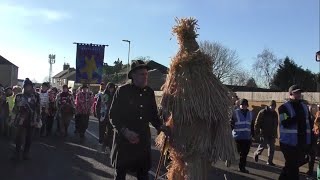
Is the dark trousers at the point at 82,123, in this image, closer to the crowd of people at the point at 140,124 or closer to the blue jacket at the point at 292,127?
the crowd of people at the point at 140,124

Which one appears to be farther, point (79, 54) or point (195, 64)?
point (79, 54)

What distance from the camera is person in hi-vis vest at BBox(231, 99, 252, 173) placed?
11867 mm

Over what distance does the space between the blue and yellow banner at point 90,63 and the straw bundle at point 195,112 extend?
2097cm

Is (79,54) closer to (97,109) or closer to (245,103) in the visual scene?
(97,109)

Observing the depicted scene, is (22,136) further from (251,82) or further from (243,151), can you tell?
(251,82)

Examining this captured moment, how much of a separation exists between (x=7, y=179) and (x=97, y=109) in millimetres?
5029

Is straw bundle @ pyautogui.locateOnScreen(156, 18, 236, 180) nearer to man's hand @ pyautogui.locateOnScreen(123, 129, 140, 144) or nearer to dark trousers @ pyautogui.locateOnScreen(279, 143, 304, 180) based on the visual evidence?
man's hand @ pyautogui.locateOnScreen(123, 129, 140, 144)

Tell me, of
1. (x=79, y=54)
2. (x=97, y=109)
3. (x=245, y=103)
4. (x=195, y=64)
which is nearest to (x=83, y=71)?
(x=79, y=54)

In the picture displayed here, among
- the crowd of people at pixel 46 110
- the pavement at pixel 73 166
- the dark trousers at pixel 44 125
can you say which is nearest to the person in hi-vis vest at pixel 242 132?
the pavement at pixel 73 166

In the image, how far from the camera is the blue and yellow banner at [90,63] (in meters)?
27.3

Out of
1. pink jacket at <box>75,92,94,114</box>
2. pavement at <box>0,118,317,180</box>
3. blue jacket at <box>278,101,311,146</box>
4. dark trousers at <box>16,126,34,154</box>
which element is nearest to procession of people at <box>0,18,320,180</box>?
blue jacket at <box>278,101,311,146</box>

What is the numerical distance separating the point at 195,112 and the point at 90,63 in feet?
70.7

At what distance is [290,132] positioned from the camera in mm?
8617

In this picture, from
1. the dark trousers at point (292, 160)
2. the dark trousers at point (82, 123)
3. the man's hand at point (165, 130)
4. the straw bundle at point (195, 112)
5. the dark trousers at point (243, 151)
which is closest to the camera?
the man's hand at point (165, 130)
